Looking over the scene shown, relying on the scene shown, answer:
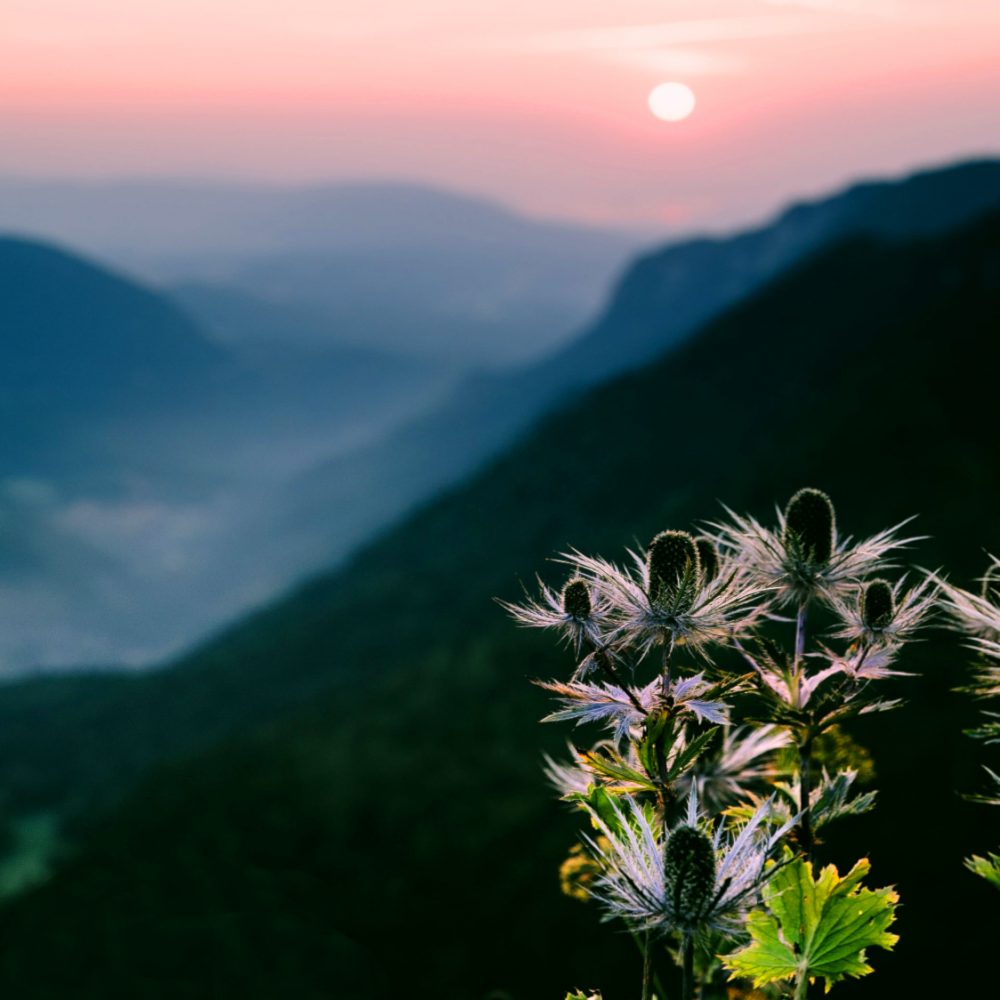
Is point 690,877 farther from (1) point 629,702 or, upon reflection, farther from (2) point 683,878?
(1) point 629,702

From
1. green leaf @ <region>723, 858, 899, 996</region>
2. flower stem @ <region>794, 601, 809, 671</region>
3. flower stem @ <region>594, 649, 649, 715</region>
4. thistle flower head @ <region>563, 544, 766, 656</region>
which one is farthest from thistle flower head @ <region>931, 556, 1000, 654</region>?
flower stem @ <region>594, 649, 649, 715</region>

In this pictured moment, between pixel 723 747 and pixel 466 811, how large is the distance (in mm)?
23968

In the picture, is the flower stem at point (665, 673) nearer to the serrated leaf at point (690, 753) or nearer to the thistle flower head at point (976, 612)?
the serrated leaf at point (690, 753)

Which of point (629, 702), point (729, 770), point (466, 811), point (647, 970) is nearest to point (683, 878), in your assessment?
point (647, 970)

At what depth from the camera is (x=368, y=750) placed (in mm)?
34312

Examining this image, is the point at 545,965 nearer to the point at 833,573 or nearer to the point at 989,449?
the point at 833,573

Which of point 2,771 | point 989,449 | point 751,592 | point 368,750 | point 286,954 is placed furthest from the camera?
point 2,771

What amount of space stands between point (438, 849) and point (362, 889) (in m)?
2.57

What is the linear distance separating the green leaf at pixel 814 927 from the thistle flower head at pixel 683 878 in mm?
67

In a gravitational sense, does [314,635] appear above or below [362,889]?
above

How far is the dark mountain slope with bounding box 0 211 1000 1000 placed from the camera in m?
11.5

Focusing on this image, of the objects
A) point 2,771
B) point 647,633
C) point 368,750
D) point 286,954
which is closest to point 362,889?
point 286,954

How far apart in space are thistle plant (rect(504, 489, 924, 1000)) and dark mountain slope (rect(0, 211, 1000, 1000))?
18.8 ft

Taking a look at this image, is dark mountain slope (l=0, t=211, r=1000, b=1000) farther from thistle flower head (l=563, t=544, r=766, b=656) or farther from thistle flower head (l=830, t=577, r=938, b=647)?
thistle flower head (l=563, t=544, r=766, b=656)
